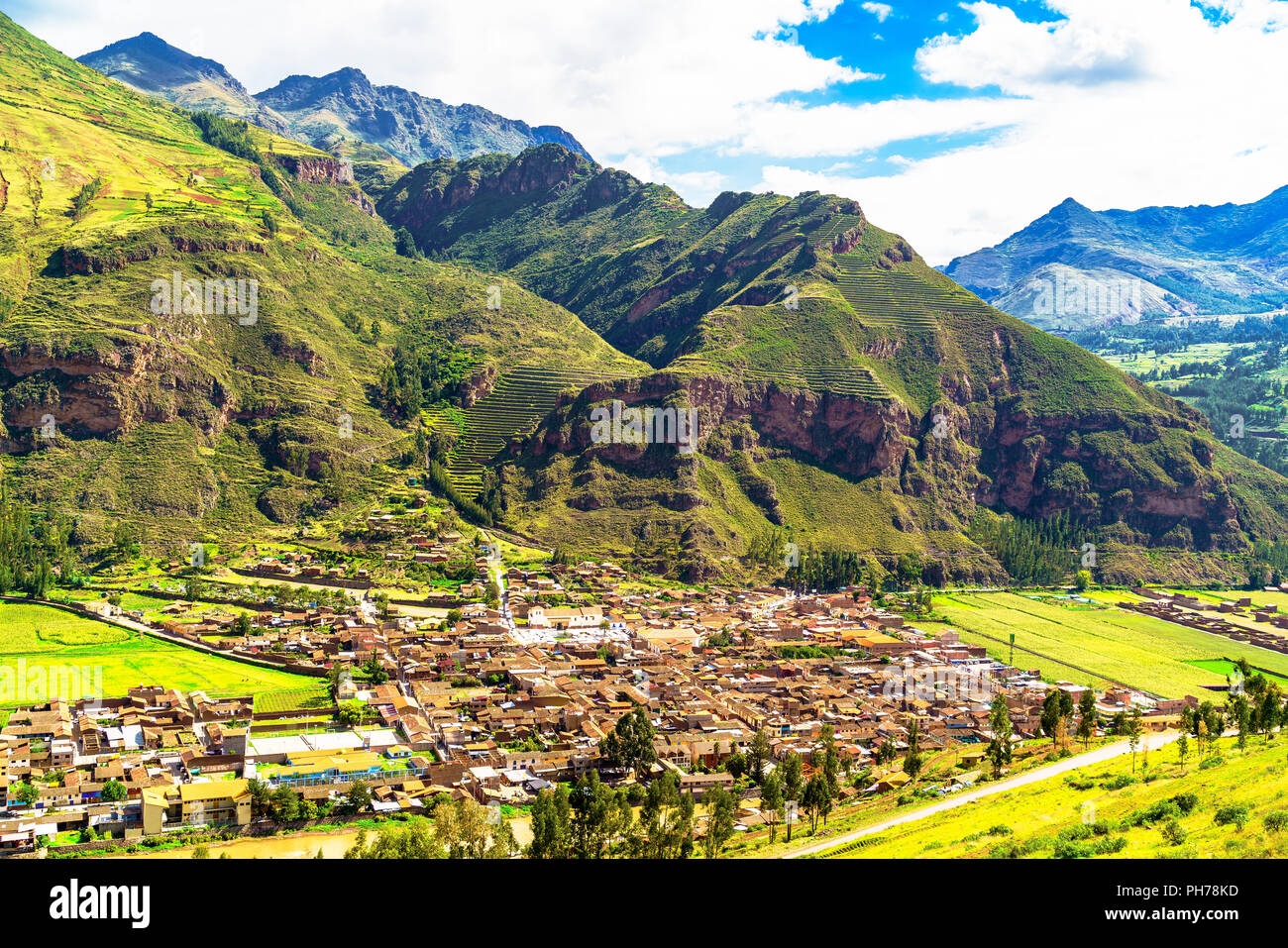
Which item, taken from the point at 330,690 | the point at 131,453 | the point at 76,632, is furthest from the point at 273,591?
the point at 131,453

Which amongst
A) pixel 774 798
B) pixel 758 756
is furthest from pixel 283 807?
pixel 758 756

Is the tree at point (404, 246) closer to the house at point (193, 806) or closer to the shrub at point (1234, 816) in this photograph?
the house at point (193, 806)

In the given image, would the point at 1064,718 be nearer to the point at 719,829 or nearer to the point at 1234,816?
the point at 719,829

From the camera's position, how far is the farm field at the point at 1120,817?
57.8ft

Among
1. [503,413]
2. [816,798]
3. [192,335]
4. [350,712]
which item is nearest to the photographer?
[816,798]

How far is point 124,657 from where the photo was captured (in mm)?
56656

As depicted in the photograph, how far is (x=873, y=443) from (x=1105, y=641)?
42.4m

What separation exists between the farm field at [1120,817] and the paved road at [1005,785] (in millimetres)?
1402

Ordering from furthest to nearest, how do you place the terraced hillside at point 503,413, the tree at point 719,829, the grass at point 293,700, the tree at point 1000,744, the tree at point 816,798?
the terraced hillside at point 503,413 → the grass at point 293,700 → the tree at point 1000,744 → the tree at point 816,798 → the tree at point 719,829

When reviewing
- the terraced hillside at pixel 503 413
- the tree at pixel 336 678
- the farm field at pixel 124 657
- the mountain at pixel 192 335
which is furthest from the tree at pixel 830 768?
Answer: the terraced hillside at pixel 503 413

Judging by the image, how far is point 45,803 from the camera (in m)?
36.4

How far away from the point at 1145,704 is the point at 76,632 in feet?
209

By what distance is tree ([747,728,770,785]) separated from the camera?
145 feet

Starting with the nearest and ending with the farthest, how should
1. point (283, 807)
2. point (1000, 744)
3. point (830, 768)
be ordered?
point (283, 807) → point (830, 768) → point (1000, 744)
